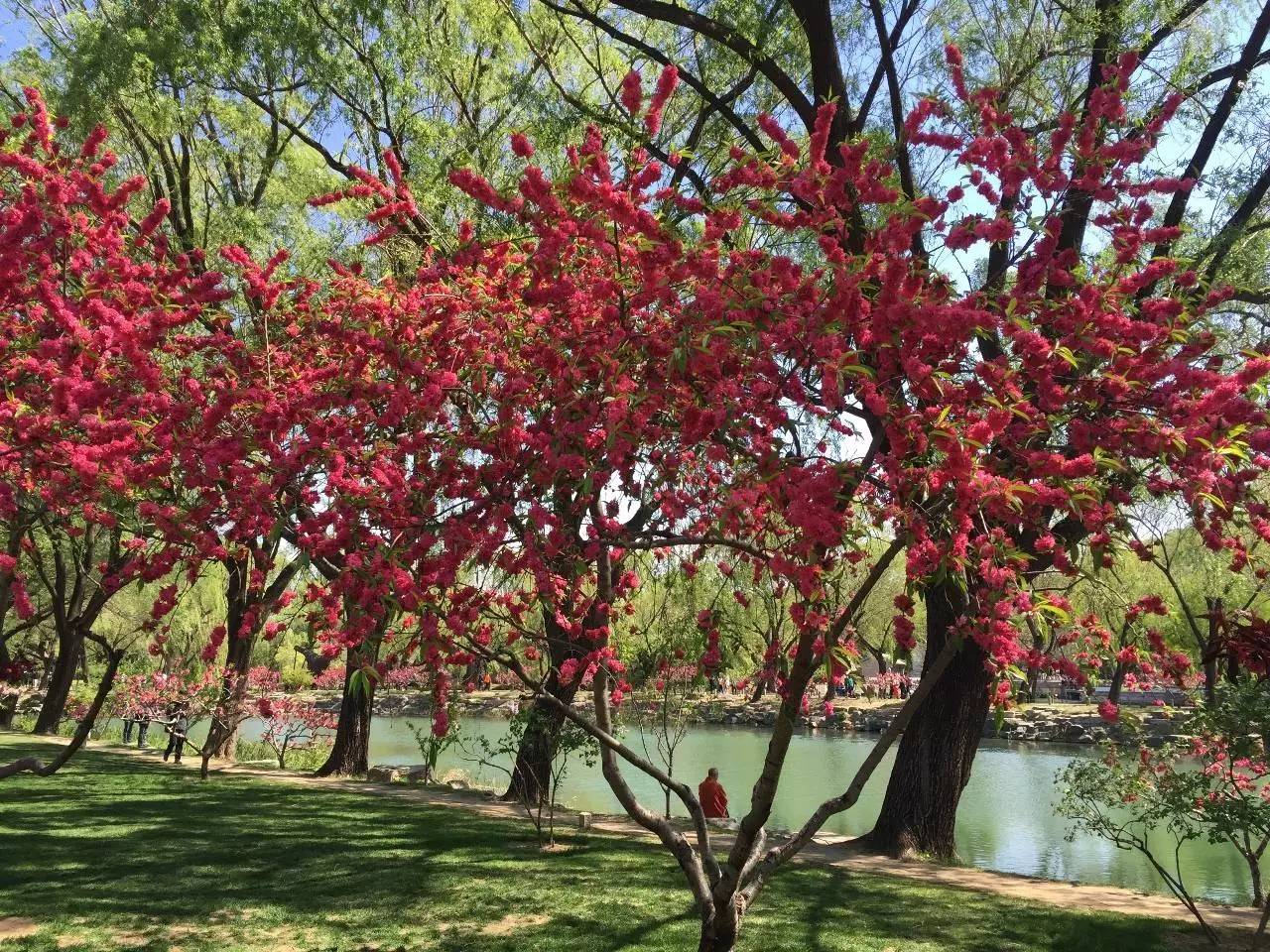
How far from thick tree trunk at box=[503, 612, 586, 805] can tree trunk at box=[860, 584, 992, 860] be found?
368 cm

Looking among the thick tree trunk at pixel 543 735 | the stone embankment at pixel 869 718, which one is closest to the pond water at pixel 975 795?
the stone embankment at pixel 869 718

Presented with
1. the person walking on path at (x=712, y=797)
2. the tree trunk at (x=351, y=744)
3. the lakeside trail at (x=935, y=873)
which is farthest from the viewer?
the tree trunk at (x=351, y=744)

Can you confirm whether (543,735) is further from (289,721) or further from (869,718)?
(869,718)

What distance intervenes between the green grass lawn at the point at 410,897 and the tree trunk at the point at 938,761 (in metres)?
1.54

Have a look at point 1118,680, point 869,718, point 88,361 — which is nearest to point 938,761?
point 1118,680

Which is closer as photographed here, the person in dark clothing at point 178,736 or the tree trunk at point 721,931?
the tree trunk at point 721,931

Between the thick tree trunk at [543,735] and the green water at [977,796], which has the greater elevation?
the thick tree trunk at [543,735]

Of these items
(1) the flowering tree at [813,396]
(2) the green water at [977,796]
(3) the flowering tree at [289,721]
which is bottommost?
(2) the green water at [977,796]

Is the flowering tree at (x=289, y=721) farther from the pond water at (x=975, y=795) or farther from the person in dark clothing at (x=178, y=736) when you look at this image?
the pond water at (x=975, y=795)

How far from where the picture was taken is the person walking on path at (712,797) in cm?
1123

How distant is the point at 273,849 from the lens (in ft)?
27.7

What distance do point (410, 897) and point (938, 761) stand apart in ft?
18.5

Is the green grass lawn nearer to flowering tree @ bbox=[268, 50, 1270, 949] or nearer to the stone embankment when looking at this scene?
flowering tree @ bbox=[268, 50, 1270, 949]

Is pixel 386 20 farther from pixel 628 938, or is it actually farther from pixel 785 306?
pixel 628 938
